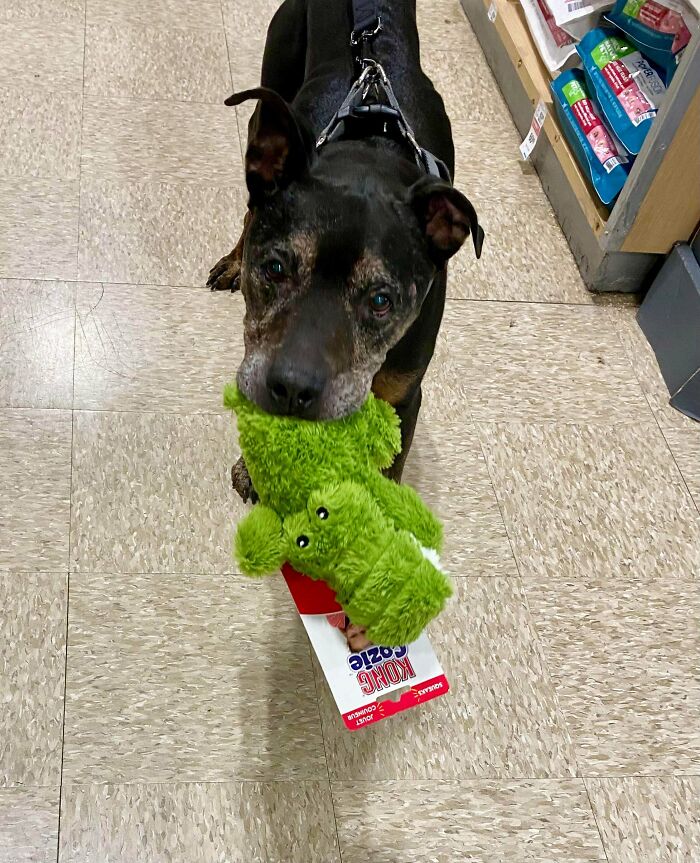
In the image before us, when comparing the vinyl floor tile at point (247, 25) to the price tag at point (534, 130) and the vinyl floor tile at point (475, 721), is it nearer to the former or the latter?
the price tag at point (534, 130)

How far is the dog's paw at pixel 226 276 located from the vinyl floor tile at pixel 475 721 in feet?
3.72

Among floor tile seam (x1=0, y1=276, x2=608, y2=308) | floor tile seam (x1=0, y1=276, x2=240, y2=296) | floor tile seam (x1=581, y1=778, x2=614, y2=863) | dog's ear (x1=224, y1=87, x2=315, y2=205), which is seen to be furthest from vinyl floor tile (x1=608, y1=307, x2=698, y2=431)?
dog's ear (x1=224, y1=87, x2=315, y2=205)

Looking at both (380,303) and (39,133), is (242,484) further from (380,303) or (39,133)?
(39,133)

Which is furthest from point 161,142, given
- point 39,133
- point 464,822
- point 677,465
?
point 464,822

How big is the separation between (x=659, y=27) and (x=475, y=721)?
6.97 feet

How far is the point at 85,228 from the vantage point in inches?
109

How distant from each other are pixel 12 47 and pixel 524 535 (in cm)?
263

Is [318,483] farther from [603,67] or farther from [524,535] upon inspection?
[603,67]

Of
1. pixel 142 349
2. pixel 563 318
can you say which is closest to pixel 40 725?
pixel 142 349

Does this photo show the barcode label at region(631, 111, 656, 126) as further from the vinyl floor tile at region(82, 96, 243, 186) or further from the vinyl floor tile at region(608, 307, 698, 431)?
the vinyl floor tile at region(82, 96, 243, 186)

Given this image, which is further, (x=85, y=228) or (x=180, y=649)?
(x=85, y=228)

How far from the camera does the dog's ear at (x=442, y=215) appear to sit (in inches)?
62.6

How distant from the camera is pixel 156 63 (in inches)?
135

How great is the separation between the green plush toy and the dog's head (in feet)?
0.25
